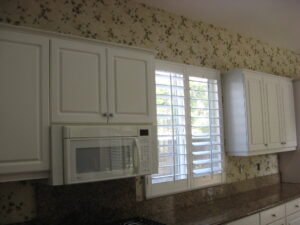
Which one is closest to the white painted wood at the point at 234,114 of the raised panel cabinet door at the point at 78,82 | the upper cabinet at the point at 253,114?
the upper cabinet at the point at 253,114

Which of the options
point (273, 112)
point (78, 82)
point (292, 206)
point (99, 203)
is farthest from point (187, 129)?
point (292, 206)

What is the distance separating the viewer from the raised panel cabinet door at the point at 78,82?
186 cm

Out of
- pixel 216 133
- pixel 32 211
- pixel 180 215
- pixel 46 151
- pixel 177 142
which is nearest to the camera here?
pixel 46 151

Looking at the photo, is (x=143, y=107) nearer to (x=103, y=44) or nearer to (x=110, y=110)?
(x=110, y=110)

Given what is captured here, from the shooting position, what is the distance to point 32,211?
2.01 meters

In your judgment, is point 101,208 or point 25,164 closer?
point 25,164

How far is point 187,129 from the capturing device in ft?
9.72

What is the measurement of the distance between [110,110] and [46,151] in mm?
518

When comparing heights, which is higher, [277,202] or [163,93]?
[163,93]

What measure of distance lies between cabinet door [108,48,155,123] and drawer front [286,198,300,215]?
1.99 m

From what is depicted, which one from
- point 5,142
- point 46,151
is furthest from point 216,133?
point 5,142

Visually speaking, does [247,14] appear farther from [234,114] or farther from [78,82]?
[78,82]

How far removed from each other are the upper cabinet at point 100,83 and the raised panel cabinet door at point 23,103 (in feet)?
0.25

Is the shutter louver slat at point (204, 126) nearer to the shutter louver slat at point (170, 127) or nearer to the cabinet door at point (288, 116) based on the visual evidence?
the shutter louver slat at point (170, 127)
